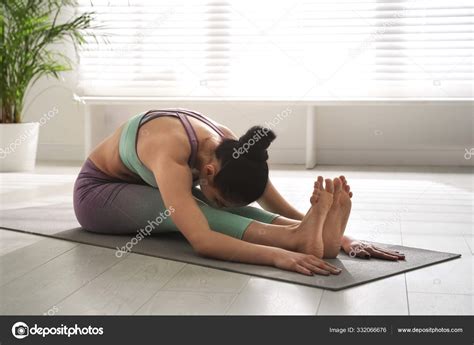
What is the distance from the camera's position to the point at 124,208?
9.24ft

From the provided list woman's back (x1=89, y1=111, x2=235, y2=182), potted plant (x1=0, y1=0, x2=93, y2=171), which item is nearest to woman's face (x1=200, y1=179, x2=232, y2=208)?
woman's back (x1=89, y1=111, x2=235, y2=182)

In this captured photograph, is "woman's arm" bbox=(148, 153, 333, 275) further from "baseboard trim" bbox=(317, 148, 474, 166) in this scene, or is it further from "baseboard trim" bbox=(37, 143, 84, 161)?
"baseboard trim" bbox=(37, 143, 84, 161)

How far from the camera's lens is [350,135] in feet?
17.4

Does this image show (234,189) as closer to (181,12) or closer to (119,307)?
(119,307)

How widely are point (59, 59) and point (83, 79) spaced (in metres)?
0.21

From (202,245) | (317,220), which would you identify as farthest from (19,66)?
(317,220)

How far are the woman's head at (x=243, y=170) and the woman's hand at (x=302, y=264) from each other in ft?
0.64

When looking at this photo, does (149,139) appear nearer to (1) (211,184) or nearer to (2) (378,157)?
(1) (211,184)

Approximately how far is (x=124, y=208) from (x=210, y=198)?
17.1 inches

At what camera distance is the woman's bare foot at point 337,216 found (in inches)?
96.9

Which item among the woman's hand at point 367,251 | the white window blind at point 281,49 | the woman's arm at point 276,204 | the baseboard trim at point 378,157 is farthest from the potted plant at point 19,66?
the woman's hand at point 367,251

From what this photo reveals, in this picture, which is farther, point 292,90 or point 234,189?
point 292,90
